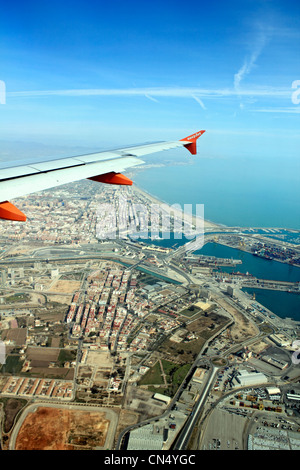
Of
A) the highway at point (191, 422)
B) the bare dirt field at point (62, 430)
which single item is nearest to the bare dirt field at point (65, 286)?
the bare dirt field at point (62, 430)

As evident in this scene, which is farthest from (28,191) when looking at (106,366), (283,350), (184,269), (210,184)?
(210,184)

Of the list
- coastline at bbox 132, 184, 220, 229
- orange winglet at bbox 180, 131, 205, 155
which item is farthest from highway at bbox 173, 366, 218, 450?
coastline at bbox 132, 184, 220, 229

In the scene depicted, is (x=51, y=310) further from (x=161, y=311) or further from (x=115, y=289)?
(x=161, y=311)

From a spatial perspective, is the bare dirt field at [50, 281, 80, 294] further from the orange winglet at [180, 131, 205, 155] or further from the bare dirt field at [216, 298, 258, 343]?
the orange winglet at [180, 131, 205, 155]

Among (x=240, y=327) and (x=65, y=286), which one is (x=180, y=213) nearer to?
(x=65, y=286)

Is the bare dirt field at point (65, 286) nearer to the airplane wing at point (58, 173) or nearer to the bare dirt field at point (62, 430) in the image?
the bare dirt field at point (62, 430)

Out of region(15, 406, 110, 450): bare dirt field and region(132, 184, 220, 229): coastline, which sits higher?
region(132, 184, 220, 229): coastline
